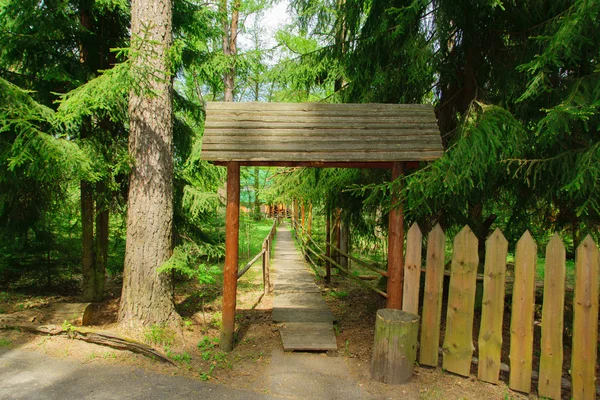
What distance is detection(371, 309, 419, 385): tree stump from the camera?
4.23 meters

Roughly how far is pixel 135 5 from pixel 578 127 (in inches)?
242

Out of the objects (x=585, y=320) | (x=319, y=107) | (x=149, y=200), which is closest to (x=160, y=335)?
(x=149, y=200)

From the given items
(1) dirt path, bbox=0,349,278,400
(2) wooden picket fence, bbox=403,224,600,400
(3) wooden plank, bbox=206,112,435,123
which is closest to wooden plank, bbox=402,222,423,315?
(2) wooden picket fence, bbox=403,224,600,400

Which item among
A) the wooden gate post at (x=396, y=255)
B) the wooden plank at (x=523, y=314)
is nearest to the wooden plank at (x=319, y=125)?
the wooden gate post at (x=396, y=255)

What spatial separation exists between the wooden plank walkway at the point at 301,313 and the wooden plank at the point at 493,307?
192 centimetres

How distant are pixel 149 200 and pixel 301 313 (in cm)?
324

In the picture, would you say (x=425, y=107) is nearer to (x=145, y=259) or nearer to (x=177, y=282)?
(x=145, y=259)

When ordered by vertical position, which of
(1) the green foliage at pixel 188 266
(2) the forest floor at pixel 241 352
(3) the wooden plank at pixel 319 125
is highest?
(3) the wooden plank at pixel 319 125

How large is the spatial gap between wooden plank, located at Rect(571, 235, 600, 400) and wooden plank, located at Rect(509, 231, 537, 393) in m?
0.38

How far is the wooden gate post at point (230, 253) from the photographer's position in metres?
5.11

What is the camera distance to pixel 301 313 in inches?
271

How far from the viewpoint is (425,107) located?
534 centimetres

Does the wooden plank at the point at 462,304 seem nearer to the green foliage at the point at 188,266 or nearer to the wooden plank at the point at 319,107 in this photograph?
the wooden plank at the point at 319,107

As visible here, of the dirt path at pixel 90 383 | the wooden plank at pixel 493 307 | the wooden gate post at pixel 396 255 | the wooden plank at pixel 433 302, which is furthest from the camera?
the wooden gate post at pixel 396 255
